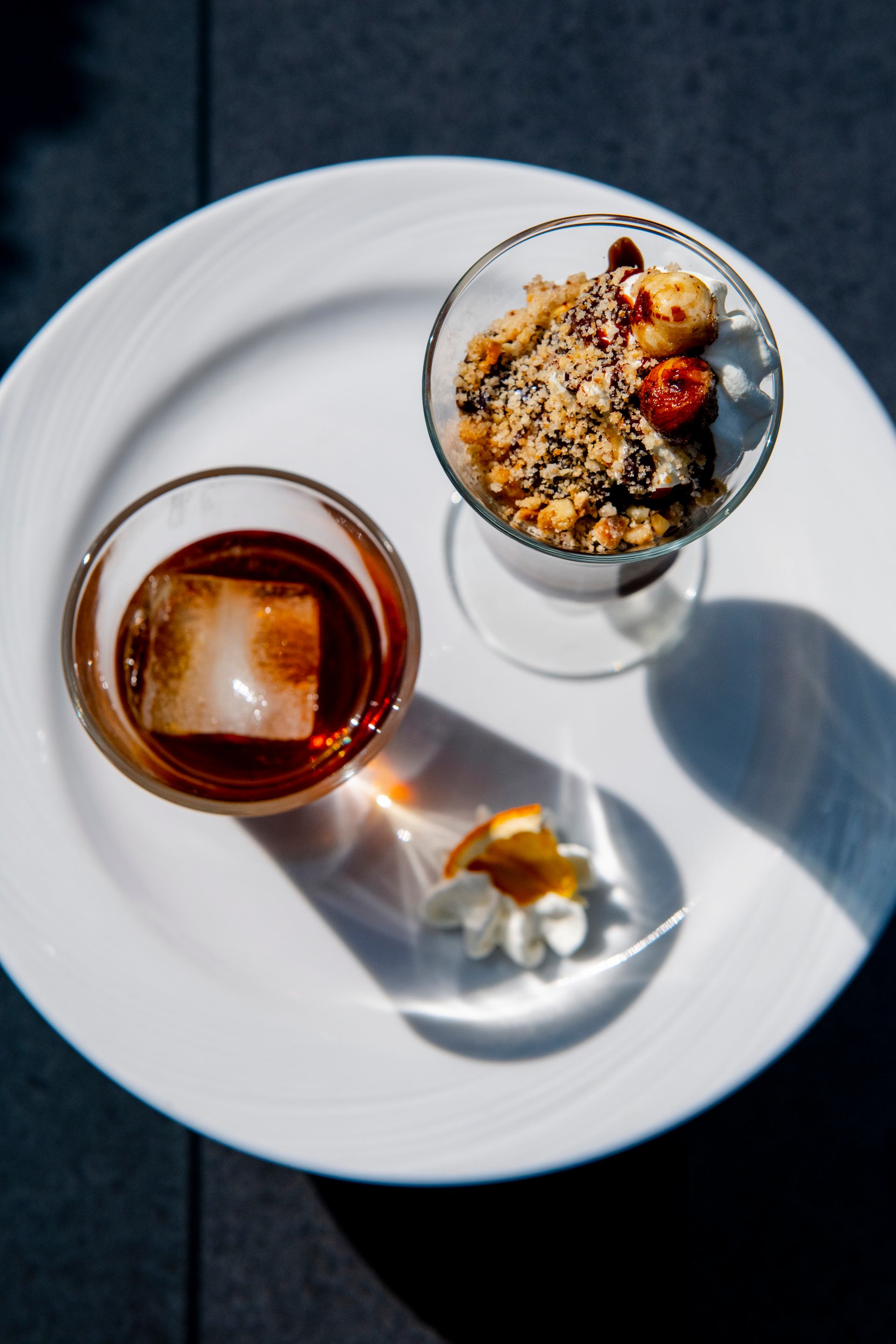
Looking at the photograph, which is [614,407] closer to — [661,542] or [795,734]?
[661,542]

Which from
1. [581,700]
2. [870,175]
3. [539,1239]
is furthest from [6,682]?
[870,175]

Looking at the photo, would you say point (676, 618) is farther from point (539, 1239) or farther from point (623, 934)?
point (539, 1239)

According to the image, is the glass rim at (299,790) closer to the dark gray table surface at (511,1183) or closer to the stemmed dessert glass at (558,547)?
the stemmed dessert glass at (558,547)

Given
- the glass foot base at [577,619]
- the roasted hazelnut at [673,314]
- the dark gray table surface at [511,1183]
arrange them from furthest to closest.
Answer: the dark gray table surface at [511,1183]
the glass foot base at [577,619]
the roasted hazelnut at [673,314]

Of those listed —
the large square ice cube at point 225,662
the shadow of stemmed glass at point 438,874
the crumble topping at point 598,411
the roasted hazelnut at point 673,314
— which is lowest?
the shadow of stemmed glass at point 438,874

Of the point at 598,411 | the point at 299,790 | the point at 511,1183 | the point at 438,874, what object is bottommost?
the point at 511,1183

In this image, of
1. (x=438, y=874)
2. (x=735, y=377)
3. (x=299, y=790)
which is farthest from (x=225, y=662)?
(x=735, y=377)

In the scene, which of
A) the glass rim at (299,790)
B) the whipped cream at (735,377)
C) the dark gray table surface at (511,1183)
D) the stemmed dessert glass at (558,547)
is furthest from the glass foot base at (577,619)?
the dark gray table surface at (511,1183)
